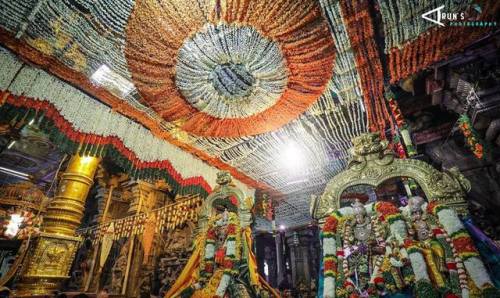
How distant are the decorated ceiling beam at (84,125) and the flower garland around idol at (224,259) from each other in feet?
5.90

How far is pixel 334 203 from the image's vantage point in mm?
2922

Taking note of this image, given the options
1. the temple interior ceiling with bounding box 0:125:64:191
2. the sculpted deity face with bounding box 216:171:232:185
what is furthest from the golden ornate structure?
the temple interior ceiling with bounding box 0:125:64:191

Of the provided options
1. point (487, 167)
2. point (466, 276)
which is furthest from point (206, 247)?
point (487, 167)

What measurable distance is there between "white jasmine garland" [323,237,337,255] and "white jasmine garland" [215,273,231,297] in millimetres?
1459

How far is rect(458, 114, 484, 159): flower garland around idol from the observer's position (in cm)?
424

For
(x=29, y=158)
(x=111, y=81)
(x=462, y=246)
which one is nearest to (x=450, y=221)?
(x=462, y=246)

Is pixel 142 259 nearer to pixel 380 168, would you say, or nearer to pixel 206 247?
pixel 206 247

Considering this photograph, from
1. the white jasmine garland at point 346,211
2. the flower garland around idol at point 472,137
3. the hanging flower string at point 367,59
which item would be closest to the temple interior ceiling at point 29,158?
the white jasmine garland at point 346,211

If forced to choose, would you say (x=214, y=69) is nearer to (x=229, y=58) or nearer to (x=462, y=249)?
(x=229, y=58)

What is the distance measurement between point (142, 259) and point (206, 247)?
498 cm

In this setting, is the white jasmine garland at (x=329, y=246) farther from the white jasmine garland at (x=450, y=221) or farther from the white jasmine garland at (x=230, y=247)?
the white jasmine garland at (x=230, y=247)

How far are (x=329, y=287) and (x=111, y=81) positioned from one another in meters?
4.38

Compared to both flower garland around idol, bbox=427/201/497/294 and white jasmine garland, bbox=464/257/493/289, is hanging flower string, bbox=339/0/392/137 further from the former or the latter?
white jasmine garland, bbox=464/257/493/289

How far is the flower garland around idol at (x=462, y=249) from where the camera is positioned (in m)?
1.79
